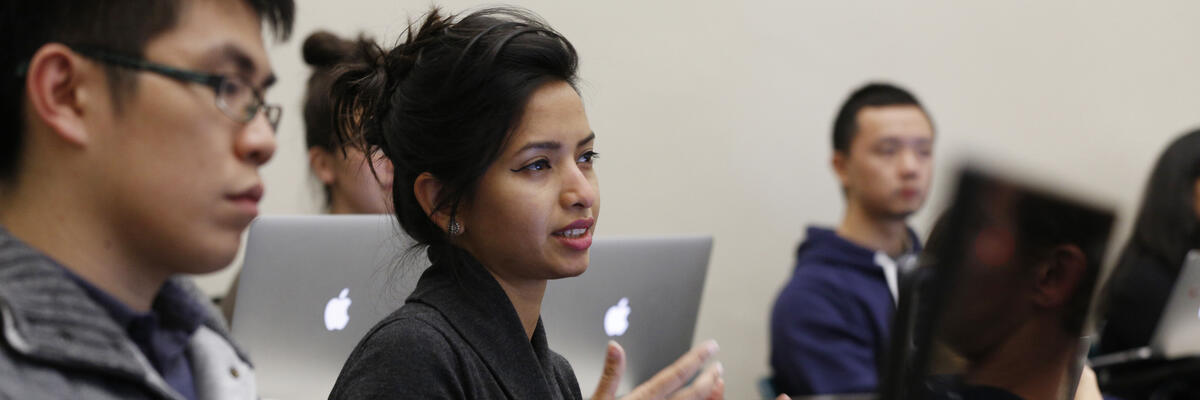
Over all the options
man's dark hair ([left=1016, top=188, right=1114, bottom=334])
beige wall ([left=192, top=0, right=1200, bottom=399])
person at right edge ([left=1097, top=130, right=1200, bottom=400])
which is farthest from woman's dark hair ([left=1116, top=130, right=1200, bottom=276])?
man's dark hair ([left=1016, top=188, right=1114, bottom=334])

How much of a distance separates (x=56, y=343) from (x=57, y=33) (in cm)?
21

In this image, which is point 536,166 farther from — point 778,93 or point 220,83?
point 778,93

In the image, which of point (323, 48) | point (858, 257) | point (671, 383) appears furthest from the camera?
point (858, 257)

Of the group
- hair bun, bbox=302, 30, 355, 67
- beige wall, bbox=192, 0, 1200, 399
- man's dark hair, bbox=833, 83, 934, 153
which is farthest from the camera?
beige wall, bbox=192, 0, 1200, 399

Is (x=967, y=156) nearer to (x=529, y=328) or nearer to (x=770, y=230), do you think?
(x=529, y=328)

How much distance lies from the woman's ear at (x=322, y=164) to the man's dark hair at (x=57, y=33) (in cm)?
140

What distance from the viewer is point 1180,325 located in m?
2.60

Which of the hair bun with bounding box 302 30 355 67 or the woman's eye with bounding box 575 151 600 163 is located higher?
the woman's eye with bounding box 575 151 600 163

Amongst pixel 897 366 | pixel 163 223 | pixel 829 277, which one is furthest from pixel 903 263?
pixel 163 223

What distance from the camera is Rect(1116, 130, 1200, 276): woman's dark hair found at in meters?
3.10

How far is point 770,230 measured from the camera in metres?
3.62

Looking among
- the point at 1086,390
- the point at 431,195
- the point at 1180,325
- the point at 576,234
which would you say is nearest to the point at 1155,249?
the point at 1180,325

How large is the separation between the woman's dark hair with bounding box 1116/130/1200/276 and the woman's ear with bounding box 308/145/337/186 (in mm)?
2156

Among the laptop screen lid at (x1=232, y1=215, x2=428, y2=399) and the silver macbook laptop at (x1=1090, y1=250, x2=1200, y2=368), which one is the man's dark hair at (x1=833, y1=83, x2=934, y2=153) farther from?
the laptop screen lid at (x1=232, y1=215, x2=428, y2=399)
